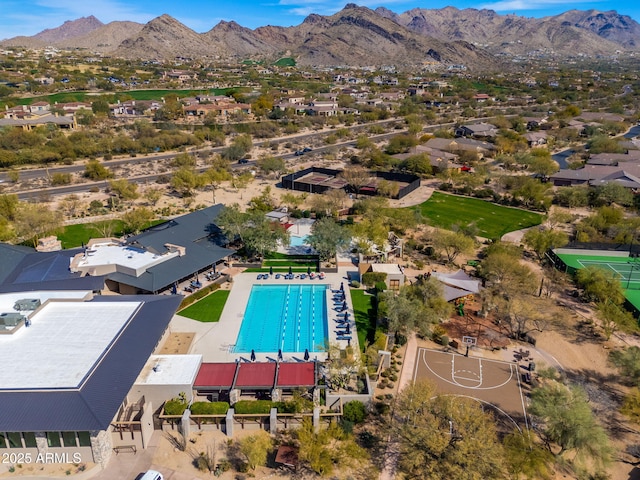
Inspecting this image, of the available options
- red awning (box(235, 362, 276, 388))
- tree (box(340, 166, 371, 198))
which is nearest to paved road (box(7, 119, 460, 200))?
tree (box(340, 166, 371, 198))

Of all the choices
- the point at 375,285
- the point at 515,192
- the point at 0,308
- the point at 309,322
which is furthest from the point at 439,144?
the point at 0,308

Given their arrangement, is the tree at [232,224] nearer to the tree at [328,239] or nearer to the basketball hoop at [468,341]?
the tree at [328,239]

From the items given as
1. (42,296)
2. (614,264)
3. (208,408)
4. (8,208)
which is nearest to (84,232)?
(8,208)

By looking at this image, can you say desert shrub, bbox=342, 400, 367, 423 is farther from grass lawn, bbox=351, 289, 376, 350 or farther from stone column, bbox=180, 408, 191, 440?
stone column, bbox=180, 408, 191, 440

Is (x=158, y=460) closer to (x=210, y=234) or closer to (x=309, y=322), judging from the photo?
(x=309, y=322)

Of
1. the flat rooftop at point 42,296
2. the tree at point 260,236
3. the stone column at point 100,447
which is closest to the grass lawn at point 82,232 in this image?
the flat rooftop at point 42,296

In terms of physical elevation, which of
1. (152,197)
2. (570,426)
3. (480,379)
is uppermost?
(152,197)

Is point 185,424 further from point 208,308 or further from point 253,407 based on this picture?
point 208,308
